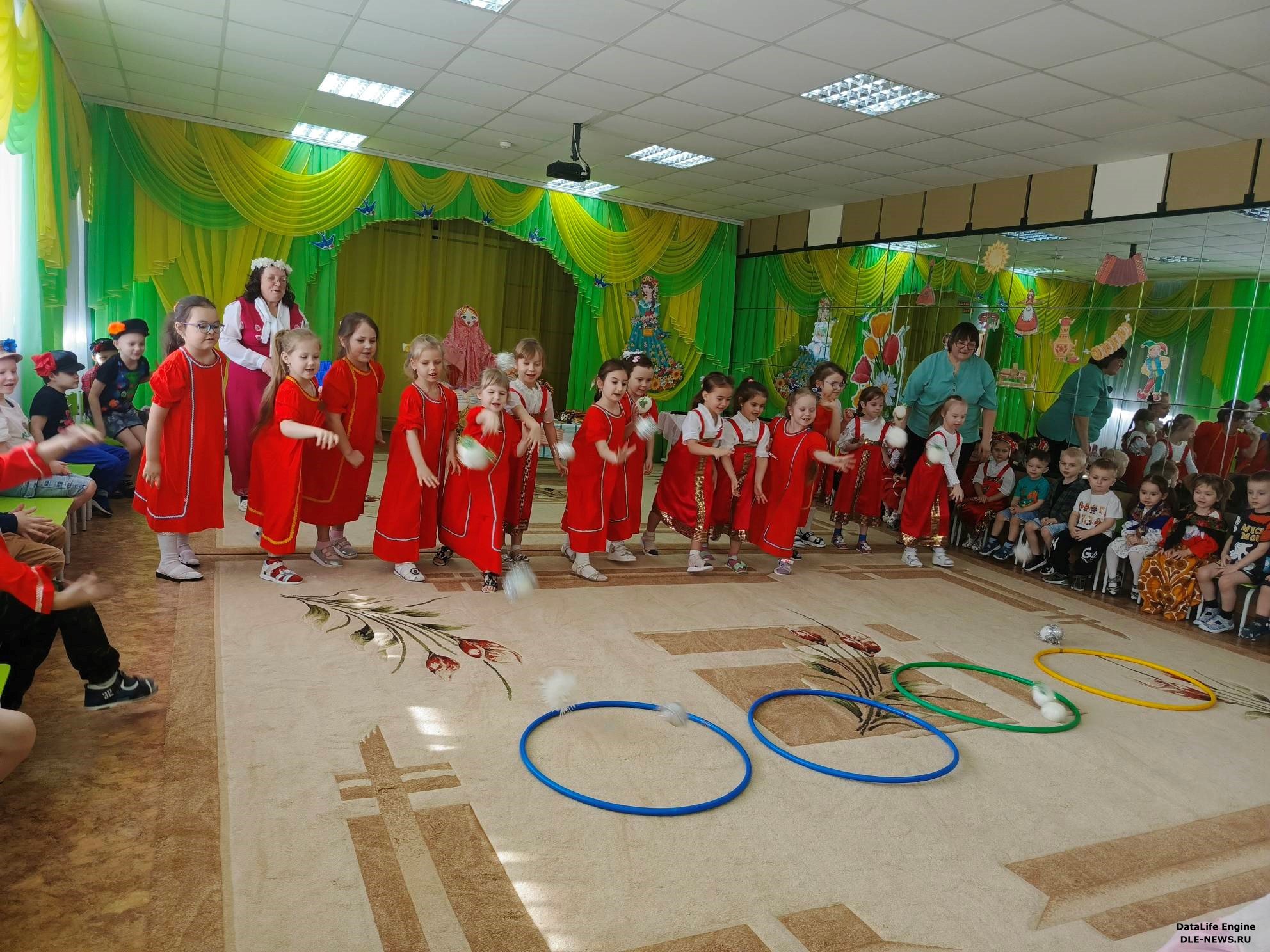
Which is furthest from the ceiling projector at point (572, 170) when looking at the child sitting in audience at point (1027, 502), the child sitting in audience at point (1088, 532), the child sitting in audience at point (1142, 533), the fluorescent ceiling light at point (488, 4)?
the child sitting in audience at point (1142, 533)

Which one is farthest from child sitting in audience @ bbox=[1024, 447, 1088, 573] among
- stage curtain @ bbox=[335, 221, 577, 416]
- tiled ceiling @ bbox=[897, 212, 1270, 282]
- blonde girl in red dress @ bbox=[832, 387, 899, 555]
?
stage curtain @ bbox=[335, 221, 577, 416]

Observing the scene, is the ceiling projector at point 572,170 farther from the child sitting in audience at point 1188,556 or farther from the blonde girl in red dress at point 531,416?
the child sitting in audience at point 1188,556

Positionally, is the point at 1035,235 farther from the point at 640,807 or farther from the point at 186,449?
the point at 186,449

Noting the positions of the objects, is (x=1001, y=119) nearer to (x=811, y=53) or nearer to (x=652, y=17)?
(x=811, y=53)

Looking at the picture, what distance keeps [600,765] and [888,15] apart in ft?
12.5

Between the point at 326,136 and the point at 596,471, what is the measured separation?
4.91 meters

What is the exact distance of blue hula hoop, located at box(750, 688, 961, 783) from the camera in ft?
8.54

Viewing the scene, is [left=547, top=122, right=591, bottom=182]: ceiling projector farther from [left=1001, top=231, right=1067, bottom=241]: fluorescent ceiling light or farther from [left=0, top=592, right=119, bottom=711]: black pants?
[left=0, top=592, right=119, bottom=711]: black pants

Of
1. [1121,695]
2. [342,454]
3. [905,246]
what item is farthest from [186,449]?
[905,246]

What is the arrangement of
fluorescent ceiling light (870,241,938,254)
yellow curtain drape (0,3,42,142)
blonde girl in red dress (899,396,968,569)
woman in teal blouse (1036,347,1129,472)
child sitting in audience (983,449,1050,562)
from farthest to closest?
fluorescent ceiling light (870,241,938,254)
child sitting in audience (983,449,1050,562)
woman in teal blouse (1036,347,1129,472)
blonde girl in red dress (899,396,968,569)
yellow curtain drape (0,3,42,142)

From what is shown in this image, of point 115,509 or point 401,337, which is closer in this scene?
point 115,509

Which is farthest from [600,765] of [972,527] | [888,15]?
[972,527]

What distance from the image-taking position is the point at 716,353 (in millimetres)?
10320

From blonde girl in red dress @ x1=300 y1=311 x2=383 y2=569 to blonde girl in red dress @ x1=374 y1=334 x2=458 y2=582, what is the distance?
179 mm
